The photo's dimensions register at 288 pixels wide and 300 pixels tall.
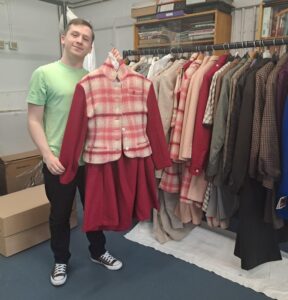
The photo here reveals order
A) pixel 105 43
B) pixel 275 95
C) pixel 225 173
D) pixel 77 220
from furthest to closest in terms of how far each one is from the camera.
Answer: pixel 105 43 < pixel 77 220 < pixel 225 173 < pixel 275 95

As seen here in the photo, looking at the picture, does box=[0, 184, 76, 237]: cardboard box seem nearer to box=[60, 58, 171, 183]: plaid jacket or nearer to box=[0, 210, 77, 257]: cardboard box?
box=[0, 210, 77, 257]: cardboard box

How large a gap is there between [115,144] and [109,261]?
830mm

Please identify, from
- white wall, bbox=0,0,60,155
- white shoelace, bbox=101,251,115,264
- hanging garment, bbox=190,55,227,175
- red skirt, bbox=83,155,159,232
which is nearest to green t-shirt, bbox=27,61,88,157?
red skirt, bbox=83,155,159,232

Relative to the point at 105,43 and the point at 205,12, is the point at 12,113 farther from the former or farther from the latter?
the point at 205,12

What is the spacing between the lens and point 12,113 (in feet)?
11.1

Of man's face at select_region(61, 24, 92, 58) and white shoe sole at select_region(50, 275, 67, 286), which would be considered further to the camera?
white shoe sole at select_region(50, 275, 67, 286)

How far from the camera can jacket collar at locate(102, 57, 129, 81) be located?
4.69 ft

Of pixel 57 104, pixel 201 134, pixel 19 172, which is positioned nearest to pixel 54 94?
pixel 57 104

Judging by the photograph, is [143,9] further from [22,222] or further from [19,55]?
[22,222]

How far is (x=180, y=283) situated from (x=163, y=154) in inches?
30.1

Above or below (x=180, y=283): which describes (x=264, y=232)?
above

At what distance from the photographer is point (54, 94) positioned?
143 centimetres

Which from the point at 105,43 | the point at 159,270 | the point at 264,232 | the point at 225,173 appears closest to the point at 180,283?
the point at 159,270

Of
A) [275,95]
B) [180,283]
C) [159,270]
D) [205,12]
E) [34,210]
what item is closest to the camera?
[275,95]
